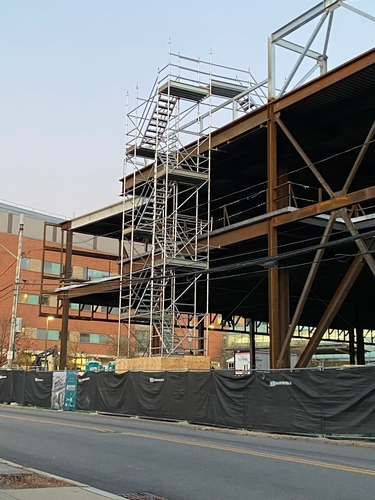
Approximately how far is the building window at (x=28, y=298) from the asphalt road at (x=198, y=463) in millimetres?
69596

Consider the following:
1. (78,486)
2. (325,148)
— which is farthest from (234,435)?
(325,148)

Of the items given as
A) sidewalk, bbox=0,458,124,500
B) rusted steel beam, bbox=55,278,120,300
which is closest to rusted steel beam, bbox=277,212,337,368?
rusted steel beam, bbox=55,278,120,300

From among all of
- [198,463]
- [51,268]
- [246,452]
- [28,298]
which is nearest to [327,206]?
[246,452]

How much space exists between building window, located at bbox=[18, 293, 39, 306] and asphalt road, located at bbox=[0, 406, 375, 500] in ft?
228

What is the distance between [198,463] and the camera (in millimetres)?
12047

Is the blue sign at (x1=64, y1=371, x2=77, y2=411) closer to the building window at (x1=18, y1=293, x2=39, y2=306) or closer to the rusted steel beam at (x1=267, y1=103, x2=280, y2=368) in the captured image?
the rusted steel beam at (x1=267, y1=103, x2=280, y2=368)

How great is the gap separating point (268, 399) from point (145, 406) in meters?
7.48

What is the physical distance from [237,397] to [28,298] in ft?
232

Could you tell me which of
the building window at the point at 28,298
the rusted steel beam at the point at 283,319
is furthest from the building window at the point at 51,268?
the rusted steel beam at the point at 283,319

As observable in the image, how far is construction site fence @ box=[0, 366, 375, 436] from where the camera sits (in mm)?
17656

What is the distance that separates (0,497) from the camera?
8.06m

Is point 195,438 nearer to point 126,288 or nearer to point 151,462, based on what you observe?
point 151,462

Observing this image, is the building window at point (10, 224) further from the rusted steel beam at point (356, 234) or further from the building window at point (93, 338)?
the rusted steel beam at point (356, 234)

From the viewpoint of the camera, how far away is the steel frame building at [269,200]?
2345 cm
